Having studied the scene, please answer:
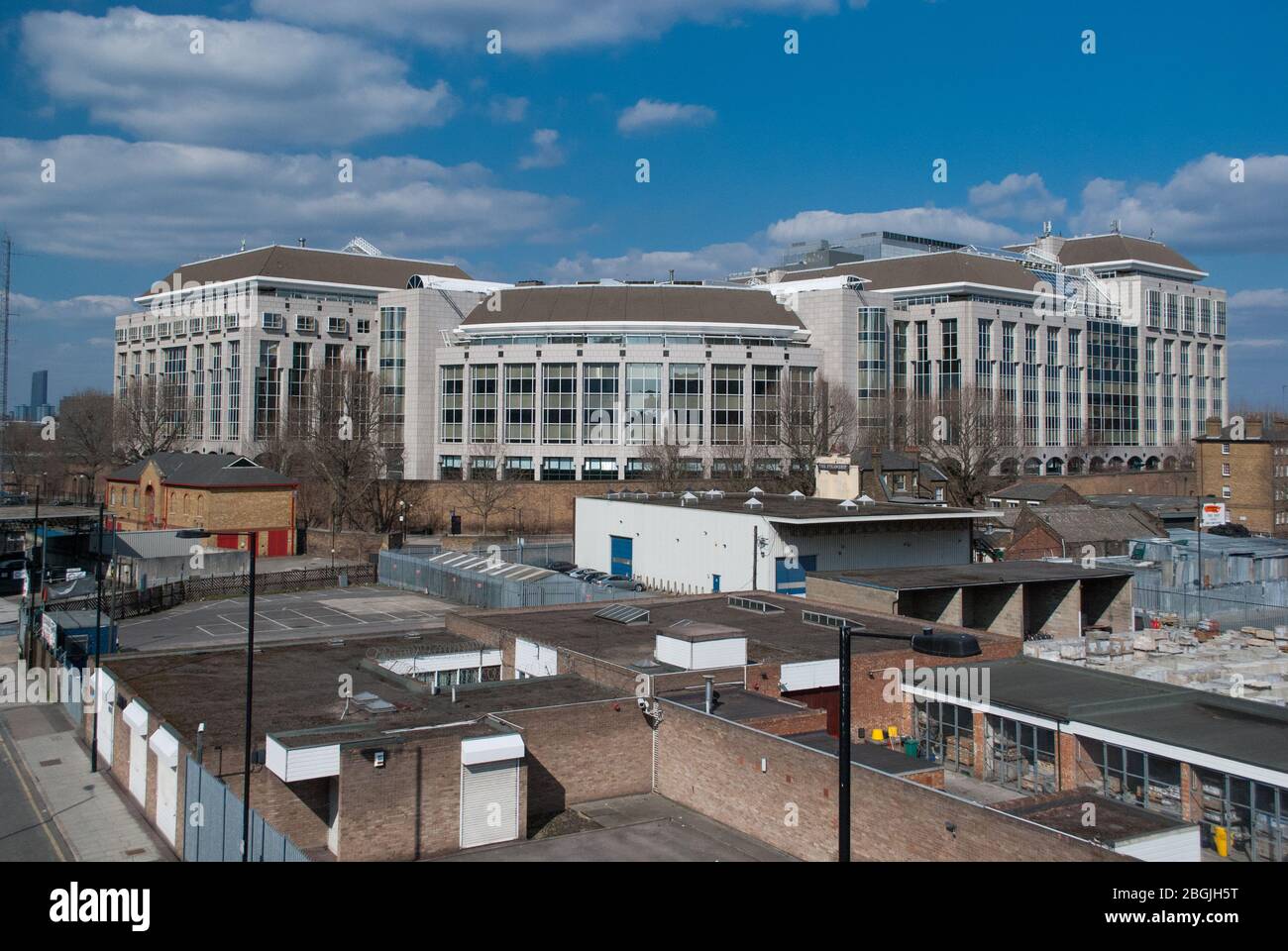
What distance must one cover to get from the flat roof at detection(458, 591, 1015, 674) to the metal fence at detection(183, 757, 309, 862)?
934 centimetres

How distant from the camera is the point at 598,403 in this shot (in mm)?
81250

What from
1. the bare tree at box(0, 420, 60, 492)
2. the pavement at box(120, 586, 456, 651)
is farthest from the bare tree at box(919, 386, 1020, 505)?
the bare tree at box(0, 420, 60, 492)

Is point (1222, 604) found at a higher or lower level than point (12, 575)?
higher

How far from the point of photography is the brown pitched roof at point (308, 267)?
99.6m

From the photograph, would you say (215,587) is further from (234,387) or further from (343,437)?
(234,387)

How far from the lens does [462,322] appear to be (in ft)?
294

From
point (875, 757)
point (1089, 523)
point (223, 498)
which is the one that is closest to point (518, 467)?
point (223, 498)

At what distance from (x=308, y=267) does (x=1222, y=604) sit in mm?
85618

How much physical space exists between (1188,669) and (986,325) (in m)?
74.3

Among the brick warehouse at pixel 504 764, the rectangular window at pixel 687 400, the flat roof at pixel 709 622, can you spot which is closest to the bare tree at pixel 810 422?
the rectangular window at pixel 687 400

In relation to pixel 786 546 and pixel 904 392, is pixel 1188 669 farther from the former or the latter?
pixel 904 392

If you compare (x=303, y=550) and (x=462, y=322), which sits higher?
(x=462, y=322)

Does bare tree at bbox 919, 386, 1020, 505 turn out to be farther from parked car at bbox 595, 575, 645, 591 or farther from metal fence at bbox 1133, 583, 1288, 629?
parked car at bbox 595, 575, 645, 591
